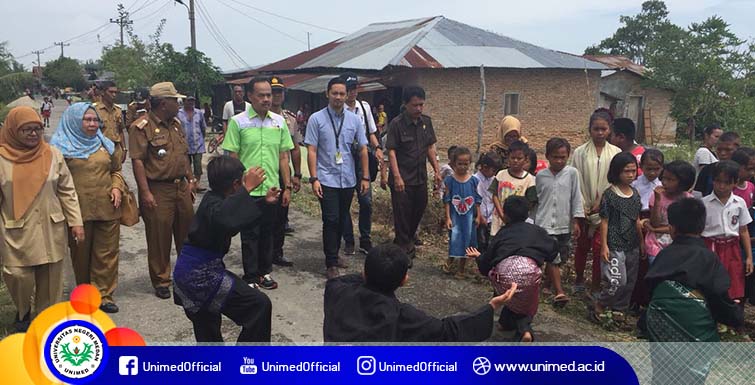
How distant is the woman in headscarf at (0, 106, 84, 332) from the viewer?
349cm

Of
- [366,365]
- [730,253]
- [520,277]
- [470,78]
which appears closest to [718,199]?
[730,253]

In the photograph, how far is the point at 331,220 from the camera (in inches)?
198

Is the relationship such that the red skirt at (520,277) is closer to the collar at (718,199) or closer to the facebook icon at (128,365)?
the collar at (718,199)

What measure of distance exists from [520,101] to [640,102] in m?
7.56

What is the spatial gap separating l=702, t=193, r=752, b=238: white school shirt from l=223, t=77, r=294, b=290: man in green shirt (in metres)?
3.38

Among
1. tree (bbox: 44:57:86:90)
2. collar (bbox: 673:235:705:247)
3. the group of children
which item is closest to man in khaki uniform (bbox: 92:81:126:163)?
the group of children

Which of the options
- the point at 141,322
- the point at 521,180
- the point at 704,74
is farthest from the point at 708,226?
the point at 704,74

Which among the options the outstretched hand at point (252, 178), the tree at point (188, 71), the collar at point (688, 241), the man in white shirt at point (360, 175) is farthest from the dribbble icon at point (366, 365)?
the tree at point (188, 71)

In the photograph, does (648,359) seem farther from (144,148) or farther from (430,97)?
(430,97)

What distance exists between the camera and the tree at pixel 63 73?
63.2 m

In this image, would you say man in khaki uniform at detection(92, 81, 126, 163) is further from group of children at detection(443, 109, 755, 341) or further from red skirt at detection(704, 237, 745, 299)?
red skirt at detection(704, 237, 745, 299)

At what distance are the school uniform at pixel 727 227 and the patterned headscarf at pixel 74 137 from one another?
4496 mm

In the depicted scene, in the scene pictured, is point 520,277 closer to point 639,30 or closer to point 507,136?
point 507,136

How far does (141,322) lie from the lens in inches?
159
